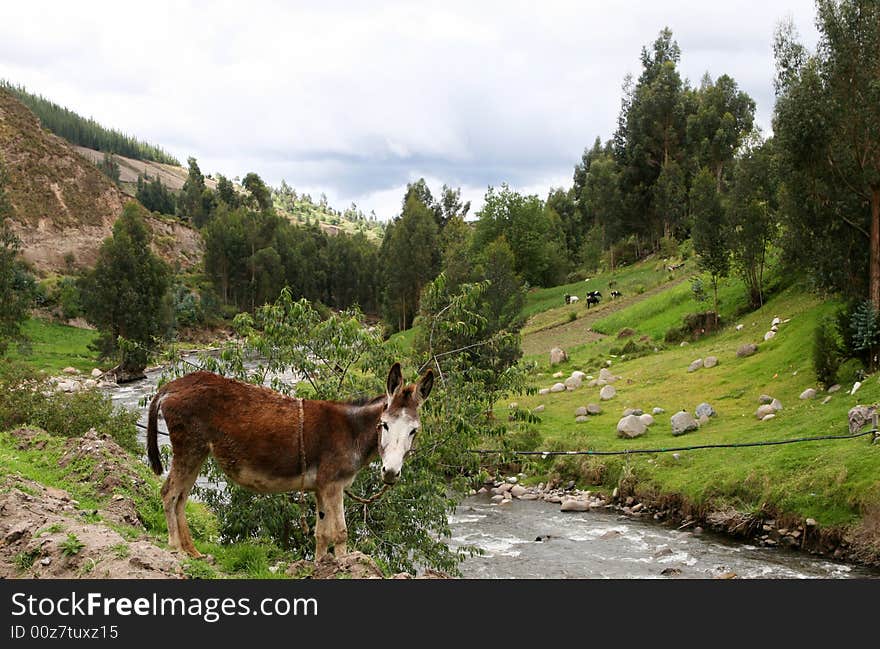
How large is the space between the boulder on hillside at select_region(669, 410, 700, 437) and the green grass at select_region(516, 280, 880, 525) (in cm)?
29

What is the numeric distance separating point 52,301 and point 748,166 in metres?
75.8

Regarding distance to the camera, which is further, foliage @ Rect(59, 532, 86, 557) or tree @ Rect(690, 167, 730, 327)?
tree @ Rect(690, 167, 730, 327)

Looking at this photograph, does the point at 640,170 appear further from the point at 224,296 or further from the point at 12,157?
the point at 12,157

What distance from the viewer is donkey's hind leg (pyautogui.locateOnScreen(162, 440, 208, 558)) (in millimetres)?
7516

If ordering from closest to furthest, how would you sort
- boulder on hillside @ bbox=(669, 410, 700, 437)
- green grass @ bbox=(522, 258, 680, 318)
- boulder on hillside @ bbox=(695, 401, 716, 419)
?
boulder on hillside @ bbox=(669, 410, 700, 437), boulder on hillside @ bbox=(695, 401, 716, 419), green grass @ bbox=(522, 258, 680, 318)

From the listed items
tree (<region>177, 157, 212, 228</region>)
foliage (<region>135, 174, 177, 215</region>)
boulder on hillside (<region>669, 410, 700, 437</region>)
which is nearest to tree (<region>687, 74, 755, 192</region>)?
boulder on hillside (<region>669, 410, 700, 437</region>)

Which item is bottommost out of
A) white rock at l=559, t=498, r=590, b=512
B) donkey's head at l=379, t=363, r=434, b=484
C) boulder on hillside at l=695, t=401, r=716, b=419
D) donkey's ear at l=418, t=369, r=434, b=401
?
white rock at l=559, t=498, r=590, b=512

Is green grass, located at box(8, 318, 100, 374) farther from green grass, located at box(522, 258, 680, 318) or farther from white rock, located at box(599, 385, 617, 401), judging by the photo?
green grass, located at box(522, 258, 680, 318)

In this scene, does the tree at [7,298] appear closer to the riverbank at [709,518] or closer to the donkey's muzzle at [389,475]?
the riverbank at [709,518]

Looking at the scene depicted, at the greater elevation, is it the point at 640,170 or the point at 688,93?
the point at 688,93

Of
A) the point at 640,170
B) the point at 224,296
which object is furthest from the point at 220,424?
the point at 224,296

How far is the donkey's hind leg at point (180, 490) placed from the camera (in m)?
7.52

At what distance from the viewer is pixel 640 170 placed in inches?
2879

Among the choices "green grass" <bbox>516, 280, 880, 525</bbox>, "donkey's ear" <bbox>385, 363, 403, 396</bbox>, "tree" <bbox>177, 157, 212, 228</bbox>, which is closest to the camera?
"donkey's ear" <bbox>385, 363, 403, 396</bbox>
